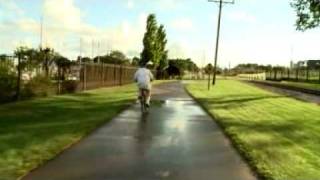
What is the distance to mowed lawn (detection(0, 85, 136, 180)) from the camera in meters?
10.4

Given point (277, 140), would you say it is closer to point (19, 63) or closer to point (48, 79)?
point (19, 63)

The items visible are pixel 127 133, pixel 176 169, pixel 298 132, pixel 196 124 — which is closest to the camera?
pixel 176 169

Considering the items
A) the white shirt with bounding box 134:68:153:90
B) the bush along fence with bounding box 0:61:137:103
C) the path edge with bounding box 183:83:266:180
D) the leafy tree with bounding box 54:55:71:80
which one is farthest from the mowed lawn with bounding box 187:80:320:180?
the leafy tree with bounding box 54:55:71:80

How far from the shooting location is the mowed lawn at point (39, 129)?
34.1ft

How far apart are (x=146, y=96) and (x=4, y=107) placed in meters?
4.83

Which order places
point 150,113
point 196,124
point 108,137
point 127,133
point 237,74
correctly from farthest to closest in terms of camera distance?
point 237,74 → point 150,113 → point 196,124 → point 127,133 → point 108,137

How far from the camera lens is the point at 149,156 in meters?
11.0

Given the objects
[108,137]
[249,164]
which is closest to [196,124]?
[108,137]

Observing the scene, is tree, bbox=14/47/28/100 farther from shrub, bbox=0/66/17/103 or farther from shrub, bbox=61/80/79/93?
shrub, bbox=61/80/79/93

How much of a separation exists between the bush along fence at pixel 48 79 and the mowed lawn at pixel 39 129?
156 cm

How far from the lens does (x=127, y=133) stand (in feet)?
48.5

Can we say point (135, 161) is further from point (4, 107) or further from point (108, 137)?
point (4, 107)

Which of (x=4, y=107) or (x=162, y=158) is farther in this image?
(x=4, y=107)

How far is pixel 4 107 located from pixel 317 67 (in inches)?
3135
